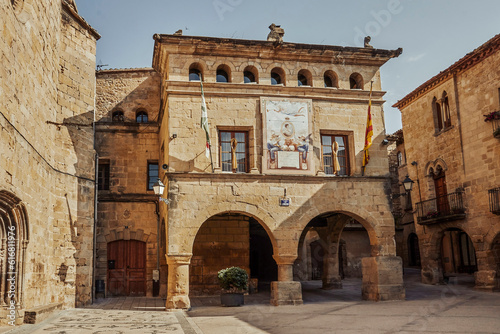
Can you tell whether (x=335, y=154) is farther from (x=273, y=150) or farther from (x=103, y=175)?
(x=103, y=175)

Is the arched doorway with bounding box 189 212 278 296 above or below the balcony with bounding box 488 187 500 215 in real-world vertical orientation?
below

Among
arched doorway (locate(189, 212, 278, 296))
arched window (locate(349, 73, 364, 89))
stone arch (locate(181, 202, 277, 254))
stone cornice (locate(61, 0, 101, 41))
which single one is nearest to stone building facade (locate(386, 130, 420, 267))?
arched window (locate(349, 73, 364, 89))

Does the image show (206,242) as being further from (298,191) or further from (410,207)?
(410,207)

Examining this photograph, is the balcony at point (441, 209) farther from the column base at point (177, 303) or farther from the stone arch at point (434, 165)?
the column base at point (177, 303)

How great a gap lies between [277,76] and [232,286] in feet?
20.7

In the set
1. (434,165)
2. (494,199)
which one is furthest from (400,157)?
(494,199)

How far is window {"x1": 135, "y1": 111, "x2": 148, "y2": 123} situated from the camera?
18.4 meters

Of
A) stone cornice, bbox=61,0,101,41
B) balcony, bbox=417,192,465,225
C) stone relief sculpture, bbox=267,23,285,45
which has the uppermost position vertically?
stone cornice, bbox=61,0,101,41

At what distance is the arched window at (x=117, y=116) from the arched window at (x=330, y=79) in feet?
24.5

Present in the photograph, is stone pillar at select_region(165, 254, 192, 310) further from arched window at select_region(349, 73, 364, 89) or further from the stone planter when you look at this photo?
arched window at select_region(349, 73, 364, 89)

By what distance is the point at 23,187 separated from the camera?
1059 cm

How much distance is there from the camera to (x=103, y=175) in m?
17.5

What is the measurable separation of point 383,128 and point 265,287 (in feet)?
26.4

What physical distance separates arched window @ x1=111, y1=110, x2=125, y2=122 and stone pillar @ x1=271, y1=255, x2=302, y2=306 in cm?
816
